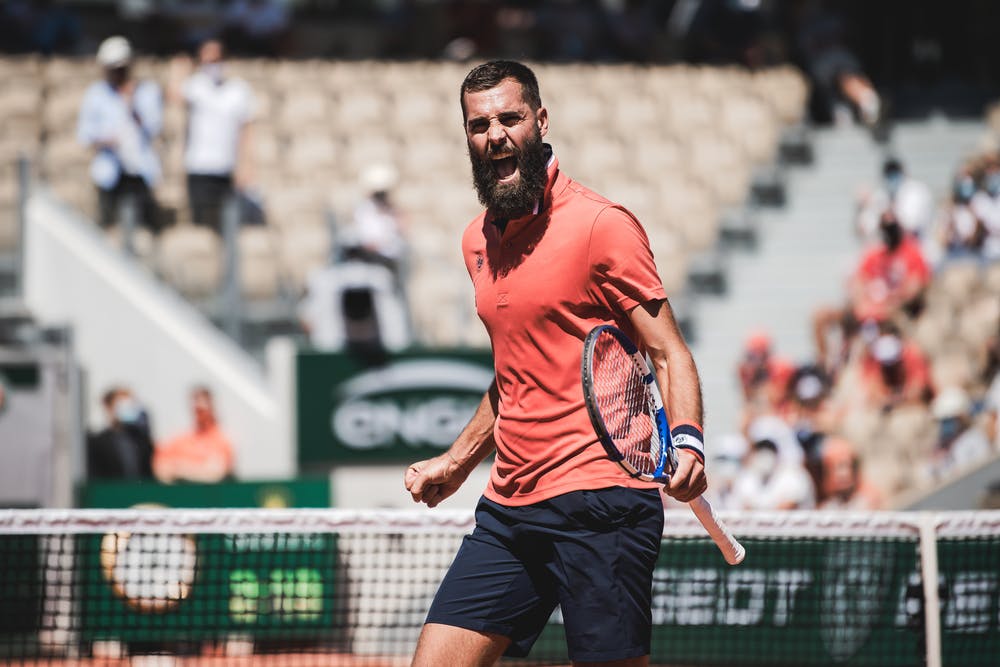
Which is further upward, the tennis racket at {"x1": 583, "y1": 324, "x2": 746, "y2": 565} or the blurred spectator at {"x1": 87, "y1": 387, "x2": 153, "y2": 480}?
the blurred spectator at {"x1": 87, "y1": 387, "x2": 153, "y2": 480}

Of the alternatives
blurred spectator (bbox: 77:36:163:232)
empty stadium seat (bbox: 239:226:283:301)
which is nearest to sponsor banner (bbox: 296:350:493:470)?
empty stadium seat (bbox: 239:226:283:301)

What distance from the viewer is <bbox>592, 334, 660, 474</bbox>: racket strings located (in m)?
4.16

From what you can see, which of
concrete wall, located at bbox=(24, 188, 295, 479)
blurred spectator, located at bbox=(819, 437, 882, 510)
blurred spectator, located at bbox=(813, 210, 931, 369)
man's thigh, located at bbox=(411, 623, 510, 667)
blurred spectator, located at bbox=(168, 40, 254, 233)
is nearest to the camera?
man's thigh, located at bbox=(411, 623, 510, 667)

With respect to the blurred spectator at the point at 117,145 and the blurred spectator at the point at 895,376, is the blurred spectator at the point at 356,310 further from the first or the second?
the blurred spectator at the point at 895,376

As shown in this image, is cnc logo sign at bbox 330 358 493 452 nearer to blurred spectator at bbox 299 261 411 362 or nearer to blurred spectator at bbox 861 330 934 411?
blurred spectator at bbox 299 261 411 362

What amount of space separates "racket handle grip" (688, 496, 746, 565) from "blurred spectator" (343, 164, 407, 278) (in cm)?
749

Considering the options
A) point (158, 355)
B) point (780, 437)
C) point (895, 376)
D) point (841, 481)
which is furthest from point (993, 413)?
point (158, 355)

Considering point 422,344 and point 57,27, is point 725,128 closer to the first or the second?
point 422,344

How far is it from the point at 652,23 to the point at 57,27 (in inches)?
290

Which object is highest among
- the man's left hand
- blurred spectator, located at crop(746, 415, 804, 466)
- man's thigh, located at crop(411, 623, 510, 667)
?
blurred spectator, located at crop(746, 415, 804, 466)

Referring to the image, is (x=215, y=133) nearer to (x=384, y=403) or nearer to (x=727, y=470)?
(x=384, y=403)

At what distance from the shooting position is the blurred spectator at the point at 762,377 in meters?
12.2

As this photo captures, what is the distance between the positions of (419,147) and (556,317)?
11313 millimetres

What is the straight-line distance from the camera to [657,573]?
8.22m
